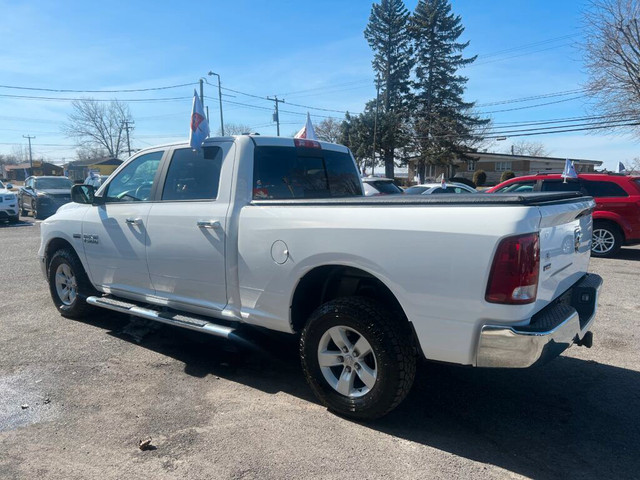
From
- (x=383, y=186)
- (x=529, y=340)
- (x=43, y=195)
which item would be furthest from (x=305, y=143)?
(x=43, y=195)

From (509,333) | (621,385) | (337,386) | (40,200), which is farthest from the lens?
(40,200)

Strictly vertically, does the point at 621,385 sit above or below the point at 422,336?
below

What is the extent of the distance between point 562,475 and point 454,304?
1150mm

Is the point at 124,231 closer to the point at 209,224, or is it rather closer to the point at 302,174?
the point at 209,224

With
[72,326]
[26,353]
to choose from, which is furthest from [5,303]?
[26,353]

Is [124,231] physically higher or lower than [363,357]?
higher

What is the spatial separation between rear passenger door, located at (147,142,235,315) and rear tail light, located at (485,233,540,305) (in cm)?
212

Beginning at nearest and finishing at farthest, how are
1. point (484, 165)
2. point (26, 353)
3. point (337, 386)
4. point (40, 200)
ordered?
point (337, 386), point (26, 353), point (40, 200), point (484, 165)

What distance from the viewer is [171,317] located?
4.30 meters

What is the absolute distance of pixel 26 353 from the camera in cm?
471

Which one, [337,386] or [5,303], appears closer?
[337,386]

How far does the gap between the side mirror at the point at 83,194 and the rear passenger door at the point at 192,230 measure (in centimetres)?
114

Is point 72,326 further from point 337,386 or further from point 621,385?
point 621,385

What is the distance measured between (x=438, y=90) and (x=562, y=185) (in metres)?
40.0
